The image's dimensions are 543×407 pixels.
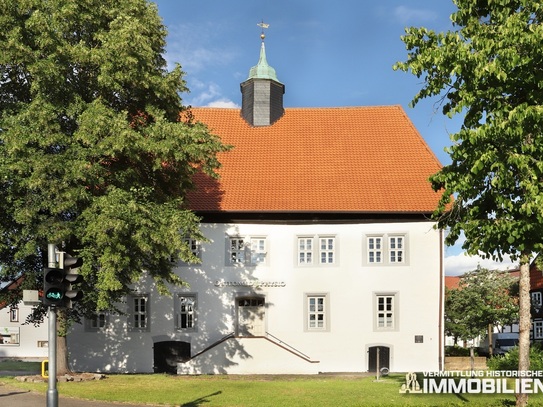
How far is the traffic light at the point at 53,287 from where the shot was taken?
36.0 feet

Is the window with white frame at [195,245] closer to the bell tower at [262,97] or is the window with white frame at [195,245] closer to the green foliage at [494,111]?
the bell tower at [262,97]

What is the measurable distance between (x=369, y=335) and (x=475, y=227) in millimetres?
15021

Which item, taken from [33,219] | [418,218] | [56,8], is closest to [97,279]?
[33,219]

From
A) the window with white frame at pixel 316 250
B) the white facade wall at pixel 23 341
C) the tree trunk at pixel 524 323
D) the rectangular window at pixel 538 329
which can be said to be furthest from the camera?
the rectangular window at pixel 538 329

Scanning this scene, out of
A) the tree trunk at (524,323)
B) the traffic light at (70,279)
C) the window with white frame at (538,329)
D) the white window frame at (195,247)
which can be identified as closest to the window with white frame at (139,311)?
the white window frame at (195,247)

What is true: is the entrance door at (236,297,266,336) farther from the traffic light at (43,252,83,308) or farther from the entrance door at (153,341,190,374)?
the traffic light at (43,252,83,308)

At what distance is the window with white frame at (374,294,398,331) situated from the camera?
2714cm

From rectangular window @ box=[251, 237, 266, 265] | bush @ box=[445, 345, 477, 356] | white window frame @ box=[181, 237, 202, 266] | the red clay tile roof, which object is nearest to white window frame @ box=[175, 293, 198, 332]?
white window frame @ box=[181, 237, 202, 266]

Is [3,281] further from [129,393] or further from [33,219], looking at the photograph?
[129,393]

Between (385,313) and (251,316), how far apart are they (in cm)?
578

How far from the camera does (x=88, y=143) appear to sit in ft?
62.6

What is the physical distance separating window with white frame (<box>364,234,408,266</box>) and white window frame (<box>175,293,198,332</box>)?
7.64 meters

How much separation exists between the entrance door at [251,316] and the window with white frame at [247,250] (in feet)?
5.52

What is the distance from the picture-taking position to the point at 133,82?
66.8 ft
